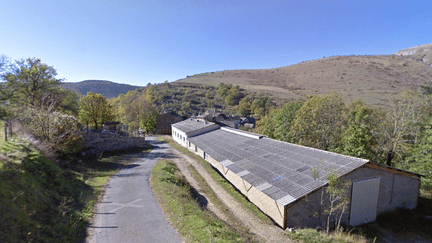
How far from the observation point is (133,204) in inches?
468

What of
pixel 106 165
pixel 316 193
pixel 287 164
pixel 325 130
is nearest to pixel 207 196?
pixel 287 164

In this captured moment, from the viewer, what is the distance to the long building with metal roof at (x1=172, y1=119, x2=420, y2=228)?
37.9 ft

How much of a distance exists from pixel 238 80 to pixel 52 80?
129858 mm

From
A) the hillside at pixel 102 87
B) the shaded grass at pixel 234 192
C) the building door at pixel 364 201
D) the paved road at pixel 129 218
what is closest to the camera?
the paved road at pixel 129 218

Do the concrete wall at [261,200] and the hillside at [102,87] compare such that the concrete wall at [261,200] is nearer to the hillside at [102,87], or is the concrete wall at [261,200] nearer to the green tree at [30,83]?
the green tree at [30,83]

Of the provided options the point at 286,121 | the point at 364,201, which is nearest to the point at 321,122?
the point at 286,121

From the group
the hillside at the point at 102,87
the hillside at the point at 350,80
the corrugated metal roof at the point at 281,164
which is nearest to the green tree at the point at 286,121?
the corrugated metal roof at the point at 281,164

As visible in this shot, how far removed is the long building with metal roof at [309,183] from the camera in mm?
11552

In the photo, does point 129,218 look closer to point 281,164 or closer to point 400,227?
point 281,164

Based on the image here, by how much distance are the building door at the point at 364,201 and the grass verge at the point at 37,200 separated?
15.8 meters

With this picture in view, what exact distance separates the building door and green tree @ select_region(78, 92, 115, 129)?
40.7 meters

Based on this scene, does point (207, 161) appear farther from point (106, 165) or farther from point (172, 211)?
point (172, 211)

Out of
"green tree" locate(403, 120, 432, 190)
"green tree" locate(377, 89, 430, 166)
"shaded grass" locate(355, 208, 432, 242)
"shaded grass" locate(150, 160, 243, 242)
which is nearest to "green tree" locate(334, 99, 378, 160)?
"green tree" locate(377, 89, 430, 166)

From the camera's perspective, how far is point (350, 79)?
101000mm
